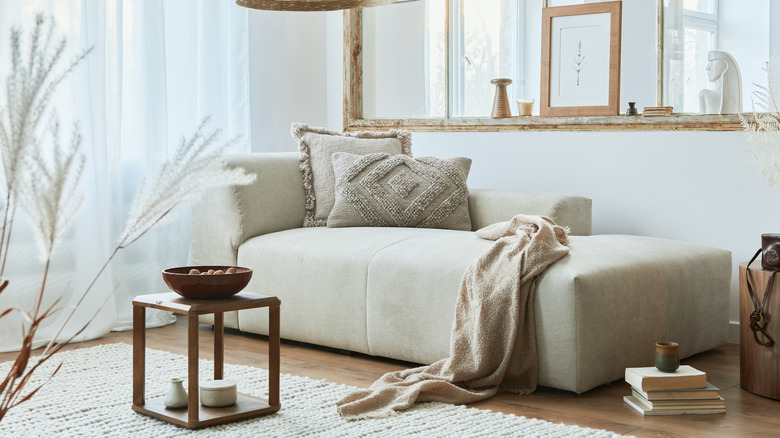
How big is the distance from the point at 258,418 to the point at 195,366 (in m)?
0.26

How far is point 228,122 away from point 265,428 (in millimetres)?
2387

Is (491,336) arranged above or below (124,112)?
below

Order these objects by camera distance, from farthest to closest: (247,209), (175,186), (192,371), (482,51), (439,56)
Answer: (439,56)
(482,51)
(247,209)
(192,371)
(175,186)

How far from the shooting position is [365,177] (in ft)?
12.1

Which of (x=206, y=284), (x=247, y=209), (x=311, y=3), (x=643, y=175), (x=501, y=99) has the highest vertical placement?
(x=311, y=3)

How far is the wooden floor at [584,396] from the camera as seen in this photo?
2379 millimetres

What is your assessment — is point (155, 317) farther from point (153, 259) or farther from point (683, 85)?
point (683, 85)

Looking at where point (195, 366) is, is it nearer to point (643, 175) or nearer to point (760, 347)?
point (760, 347)

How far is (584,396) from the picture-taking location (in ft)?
8.85

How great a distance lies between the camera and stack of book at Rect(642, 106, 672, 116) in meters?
3.65

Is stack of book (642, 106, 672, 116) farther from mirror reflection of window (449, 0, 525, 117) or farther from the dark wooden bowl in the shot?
the dark wooden bowl

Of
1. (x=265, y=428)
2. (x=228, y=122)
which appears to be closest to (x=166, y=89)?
(x=228, y=122)

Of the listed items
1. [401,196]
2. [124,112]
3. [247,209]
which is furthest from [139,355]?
[124,112]

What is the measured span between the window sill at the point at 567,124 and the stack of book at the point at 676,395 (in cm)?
135
